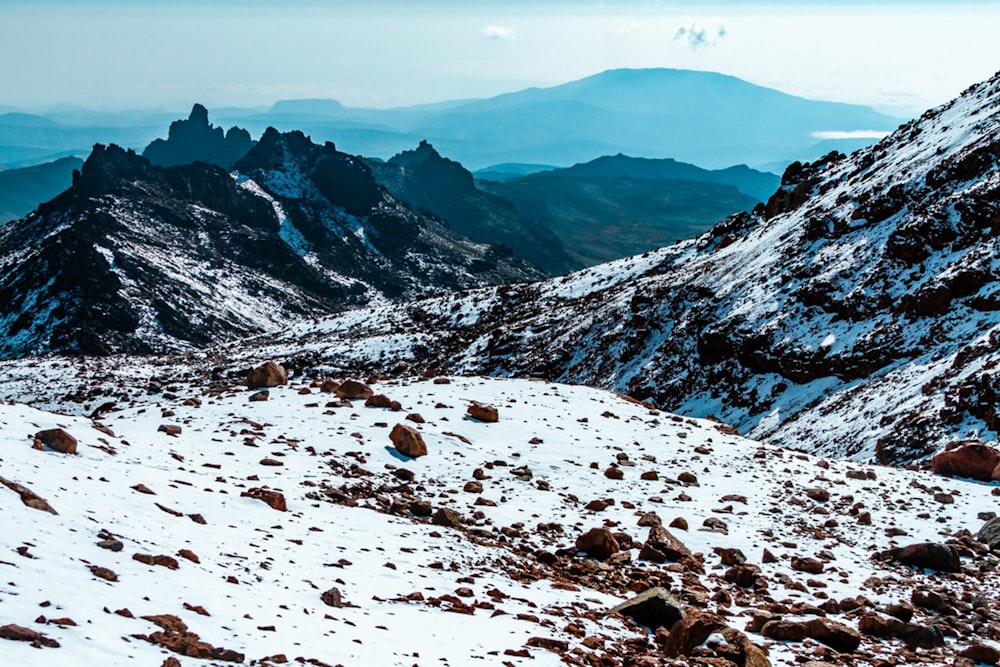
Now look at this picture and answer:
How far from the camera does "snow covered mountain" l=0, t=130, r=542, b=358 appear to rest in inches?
4459

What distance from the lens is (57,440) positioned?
46.8ft

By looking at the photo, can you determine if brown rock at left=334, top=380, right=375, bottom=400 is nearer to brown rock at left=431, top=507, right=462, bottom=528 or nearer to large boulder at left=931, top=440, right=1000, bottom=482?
brown rock at left=431, top=507, right=462, bottom=528

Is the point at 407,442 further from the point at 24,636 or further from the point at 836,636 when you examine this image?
the point at 24,636

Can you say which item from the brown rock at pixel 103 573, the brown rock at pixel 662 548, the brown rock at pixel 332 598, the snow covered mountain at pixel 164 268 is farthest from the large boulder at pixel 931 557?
the snow covered mountain at pixel 164 268

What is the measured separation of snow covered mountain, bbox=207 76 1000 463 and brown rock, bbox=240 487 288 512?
77.3 feet

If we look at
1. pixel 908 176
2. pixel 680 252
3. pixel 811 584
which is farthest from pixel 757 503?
pixel 680 252

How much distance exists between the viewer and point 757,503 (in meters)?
18.6

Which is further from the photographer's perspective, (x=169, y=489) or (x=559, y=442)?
(x=559, y=442)

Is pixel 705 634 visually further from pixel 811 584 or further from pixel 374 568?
pixel 374 568

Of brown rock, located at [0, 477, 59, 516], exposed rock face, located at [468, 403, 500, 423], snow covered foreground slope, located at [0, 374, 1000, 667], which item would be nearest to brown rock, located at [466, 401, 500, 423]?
exposed rock face, located at [468, 403, 500, 423]

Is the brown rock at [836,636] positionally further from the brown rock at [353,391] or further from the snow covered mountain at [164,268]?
the snow covered mountain at [164,268]

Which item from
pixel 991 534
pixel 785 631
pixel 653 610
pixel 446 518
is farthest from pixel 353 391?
pixel 991 534

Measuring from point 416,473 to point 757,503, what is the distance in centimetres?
878

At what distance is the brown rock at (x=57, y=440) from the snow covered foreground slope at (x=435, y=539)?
33cm
